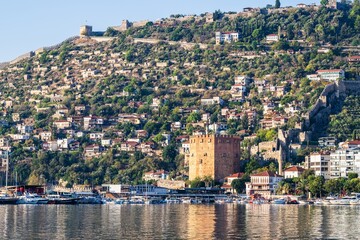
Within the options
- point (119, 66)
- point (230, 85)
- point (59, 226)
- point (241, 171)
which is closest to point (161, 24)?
point (119, 66)

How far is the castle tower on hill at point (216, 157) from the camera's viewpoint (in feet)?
328

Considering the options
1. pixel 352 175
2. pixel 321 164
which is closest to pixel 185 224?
pixel 352 175

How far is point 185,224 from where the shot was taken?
56625 millimetres

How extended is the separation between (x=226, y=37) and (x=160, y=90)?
12809 mm

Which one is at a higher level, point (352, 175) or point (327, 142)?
point (327, 142)

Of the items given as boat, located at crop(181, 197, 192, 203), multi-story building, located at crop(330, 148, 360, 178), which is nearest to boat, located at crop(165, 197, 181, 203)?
boat, located at crop(181, 197, 192, 203)

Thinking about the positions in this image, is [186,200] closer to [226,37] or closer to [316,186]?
[316,186]

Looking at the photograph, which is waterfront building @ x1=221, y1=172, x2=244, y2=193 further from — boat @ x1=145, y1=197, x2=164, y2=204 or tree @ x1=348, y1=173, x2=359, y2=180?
tree @ x1=348, y1=173, x2=359, y2=180

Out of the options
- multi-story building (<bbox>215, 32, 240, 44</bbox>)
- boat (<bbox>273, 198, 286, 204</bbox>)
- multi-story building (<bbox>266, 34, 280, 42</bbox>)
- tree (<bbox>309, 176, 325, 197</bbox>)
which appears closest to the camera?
boat (<bbox>273, 198, 286, 204</bbox>)

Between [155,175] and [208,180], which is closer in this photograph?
[208,180]

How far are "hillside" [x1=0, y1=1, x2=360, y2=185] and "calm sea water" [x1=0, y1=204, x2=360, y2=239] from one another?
116ft

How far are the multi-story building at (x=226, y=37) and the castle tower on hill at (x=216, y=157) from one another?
33.3m

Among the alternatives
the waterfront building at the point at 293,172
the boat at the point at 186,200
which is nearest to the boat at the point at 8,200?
the boat at the point at 186,200

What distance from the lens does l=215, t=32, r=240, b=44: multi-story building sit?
13288 cm
